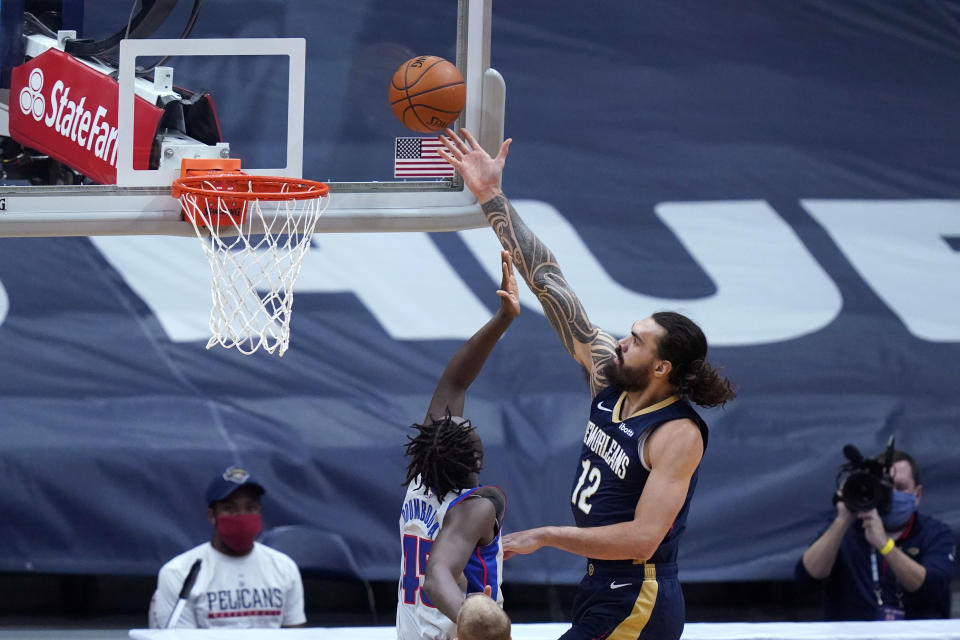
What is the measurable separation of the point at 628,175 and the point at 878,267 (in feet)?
5.89

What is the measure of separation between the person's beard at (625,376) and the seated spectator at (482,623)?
99 centimetres

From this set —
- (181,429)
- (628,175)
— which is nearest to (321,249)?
(181,429)

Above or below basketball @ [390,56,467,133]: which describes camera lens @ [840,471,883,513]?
below

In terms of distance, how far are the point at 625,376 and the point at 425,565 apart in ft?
3.38

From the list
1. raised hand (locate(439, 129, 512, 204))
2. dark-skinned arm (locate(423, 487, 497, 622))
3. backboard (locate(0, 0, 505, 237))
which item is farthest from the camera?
backboard (locate(0, 0, 505, 237))

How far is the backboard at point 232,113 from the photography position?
188 inches

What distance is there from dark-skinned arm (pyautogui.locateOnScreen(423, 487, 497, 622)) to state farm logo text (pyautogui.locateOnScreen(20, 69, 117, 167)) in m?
2.12

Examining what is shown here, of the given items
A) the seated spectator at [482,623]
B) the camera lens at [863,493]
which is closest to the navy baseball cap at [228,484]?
the seated spectator at [482,623]

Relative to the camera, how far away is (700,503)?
741cm

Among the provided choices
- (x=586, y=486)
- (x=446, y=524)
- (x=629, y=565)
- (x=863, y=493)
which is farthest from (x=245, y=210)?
(x=863, y=493)

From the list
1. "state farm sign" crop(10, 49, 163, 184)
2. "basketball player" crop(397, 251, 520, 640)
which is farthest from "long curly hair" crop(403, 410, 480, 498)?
"state farm sign" crop(10, 49, 163, 184)

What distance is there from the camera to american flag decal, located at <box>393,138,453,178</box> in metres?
4.85

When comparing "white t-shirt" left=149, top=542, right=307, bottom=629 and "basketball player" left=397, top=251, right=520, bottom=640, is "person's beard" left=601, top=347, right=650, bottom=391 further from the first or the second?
"white t-shirt" left=149, top=542, right=307, bottom=629

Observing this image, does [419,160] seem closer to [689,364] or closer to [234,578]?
[689,364]
